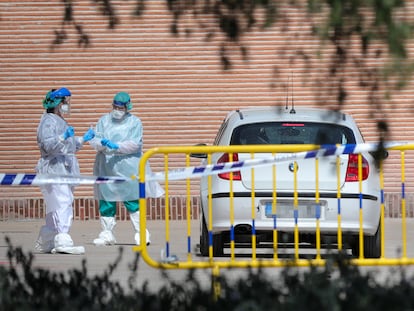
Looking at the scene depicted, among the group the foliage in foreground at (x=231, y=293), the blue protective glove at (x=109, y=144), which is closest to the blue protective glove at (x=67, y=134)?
the blue protective glove at (x=109, y=144)

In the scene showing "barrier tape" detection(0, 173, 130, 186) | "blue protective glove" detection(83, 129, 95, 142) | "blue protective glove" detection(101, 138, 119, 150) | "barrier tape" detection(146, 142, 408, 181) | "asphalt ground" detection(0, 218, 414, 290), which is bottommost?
"asphalt ground" detection(0, 218, 414, 290)

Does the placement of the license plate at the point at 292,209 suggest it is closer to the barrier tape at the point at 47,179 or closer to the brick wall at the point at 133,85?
the barrier tape at the point at 47,179

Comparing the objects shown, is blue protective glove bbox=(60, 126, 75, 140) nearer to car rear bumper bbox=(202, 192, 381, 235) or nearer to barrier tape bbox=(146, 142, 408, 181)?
car rear bumper bbox=(202, 192, 381, 235)

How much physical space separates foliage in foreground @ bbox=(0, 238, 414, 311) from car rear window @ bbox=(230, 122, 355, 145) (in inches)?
216

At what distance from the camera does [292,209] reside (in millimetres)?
12289

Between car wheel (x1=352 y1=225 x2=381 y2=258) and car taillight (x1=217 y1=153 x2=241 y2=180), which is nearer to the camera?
car taillight (x1=217 y1=153 x2=241 y2=180)

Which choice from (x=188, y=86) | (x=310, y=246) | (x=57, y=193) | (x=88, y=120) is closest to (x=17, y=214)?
(x=88, y=120)

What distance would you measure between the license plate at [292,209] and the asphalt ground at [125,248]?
1.61 ft

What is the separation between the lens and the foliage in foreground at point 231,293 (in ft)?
20.6

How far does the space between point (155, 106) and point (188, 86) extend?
511 mm

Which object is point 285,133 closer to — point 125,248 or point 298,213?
point 298,213

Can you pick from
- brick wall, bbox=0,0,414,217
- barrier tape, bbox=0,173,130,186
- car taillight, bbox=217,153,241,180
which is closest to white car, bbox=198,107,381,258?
car taillight, bbox=217,153,241,180

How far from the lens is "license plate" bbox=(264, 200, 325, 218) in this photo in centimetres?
1226

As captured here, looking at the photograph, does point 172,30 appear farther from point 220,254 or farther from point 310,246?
point 310,246
